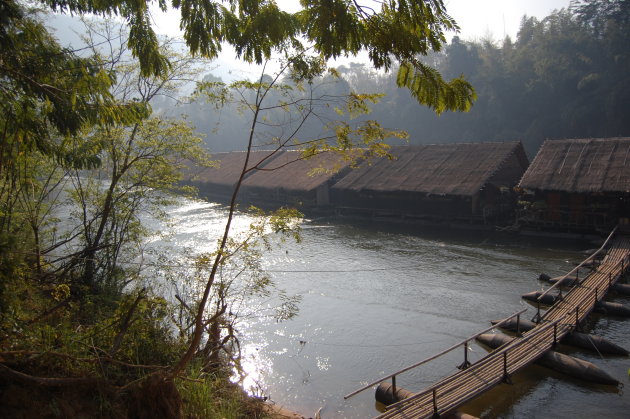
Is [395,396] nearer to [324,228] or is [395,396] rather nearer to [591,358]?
[591,358]

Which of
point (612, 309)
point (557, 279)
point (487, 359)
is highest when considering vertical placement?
point (557, 279)

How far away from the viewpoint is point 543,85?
118 feet

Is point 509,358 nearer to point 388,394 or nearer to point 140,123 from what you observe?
point 388,394

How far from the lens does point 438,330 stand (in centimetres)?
1101

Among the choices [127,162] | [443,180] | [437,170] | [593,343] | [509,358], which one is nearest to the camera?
[509,358]

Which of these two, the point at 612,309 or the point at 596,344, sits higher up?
A: the point at 612,309

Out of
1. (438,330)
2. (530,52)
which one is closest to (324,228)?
(438,330)

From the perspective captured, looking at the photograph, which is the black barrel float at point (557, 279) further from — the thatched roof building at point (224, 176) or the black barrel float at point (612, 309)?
the thatched roof building at point (224, 176)

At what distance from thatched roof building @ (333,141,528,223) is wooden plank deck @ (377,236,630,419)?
8854 mm

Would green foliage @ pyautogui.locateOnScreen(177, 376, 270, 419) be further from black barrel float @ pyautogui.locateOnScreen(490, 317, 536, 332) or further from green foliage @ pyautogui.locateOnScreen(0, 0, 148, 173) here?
black barrel float @ pyautogui.locateOnScreen(490, 317, 536, 332)

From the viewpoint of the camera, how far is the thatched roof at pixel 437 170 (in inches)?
843

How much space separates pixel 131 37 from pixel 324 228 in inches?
704

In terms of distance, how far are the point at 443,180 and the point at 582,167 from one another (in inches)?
230

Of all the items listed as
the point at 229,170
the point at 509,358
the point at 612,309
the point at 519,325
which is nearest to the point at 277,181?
the point at 229,170
